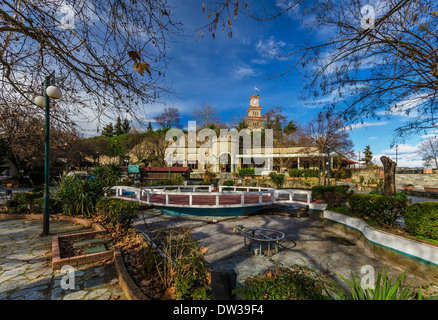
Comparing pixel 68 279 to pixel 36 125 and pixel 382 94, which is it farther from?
pixel 382 94

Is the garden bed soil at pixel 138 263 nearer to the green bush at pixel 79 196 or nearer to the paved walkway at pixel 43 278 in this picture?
the paved walkway at pixel 43 278

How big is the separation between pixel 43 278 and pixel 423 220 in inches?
307

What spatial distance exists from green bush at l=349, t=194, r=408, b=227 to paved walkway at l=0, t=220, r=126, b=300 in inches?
261

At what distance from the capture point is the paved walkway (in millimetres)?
2830

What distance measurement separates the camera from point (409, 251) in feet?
14.2

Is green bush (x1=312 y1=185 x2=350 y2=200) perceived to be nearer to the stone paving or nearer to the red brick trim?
the stone paving

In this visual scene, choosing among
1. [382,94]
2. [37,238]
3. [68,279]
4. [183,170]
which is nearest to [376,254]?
[382,94]

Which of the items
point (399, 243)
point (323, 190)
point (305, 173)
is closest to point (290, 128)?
point (305, 173)

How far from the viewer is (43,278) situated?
3279 millimetres

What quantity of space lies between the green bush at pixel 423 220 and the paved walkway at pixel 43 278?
626 centimetres

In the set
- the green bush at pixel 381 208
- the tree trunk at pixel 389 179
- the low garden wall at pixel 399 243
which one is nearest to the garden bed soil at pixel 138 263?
the low garden wall at pixel 399 243

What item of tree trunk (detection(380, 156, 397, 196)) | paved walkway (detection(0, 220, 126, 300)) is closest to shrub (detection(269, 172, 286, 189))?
tree trunk (detection(380, 156, 397, 196))

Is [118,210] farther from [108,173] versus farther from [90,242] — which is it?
[108,173]

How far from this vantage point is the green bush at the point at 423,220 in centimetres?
425
